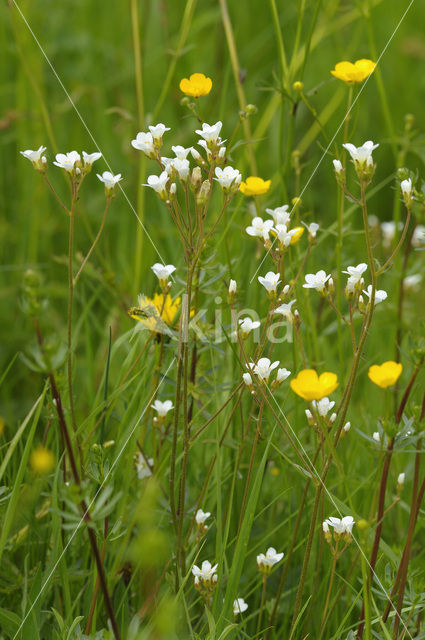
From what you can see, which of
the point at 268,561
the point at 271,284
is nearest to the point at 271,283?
the point at 271,284

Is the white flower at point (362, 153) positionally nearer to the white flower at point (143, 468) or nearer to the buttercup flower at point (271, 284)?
the buttercup flower at point (271, 284)

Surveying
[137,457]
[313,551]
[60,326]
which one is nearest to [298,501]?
[313,551]

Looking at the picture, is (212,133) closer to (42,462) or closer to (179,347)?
(179,347)

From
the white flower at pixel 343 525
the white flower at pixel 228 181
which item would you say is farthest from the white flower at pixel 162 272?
the white flower at pixel 343 525

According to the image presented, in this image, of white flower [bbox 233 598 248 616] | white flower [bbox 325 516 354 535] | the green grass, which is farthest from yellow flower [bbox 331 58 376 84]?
white flower [bbox 233 598 248 616]

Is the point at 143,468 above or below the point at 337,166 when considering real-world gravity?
below

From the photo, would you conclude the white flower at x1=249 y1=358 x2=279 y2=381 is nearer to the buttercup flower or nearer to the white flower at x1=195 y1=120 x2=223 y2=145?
the buttercup flower
